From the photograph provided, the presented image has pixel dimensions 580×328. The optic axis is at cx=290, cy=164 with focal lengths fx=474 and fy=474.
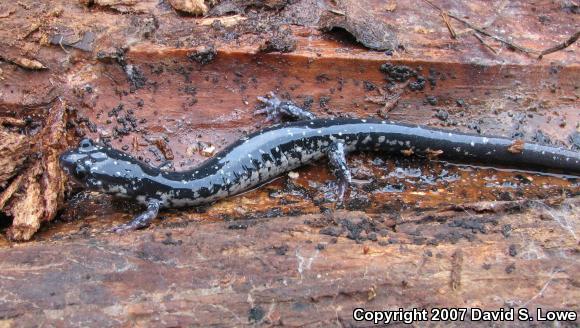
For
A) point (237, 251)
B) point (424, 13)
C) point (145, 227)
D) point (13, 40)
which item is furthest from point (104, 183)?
point (424, 13)

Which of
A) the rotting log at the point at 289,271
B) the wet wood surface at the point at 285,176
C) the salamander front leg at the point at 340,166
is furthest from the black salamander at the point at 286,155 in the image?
the rotting log at the point at 289,271

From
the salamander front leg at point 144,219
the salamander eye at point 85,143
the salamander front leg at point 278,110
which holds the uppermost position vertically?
the salamander front leg at point 278,110

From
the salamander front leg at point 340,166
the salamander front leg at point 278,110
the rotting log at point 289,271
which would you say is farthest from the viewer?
the salamander front leg at point 278,110

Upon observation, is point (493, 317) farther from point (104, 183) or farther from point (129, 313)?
point (104, 183)

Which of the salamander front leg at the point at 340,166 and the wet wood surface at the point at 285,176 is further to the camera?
the salamander front leg at the point at 340,166

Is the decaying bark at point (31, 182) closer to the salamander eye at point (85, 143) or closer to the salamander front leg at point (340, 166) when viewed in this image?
the salamander eye at point (85, 143)

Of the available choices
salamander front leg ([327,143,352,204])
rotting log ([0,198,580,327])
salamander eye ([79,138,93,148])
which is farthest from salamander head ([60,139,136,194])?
salamander front leg ([327,143,352,204])

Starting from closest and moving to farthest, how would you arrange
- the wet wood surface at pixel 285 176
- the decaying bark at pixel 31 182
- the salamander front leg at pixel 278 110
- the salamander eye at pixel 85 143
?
the wet wood surface at pixel 285 176 < the decaying bark at pixel 31 182 < the salamander eye at pixel 85 143 < the salamander front leg at pixel 278 110
